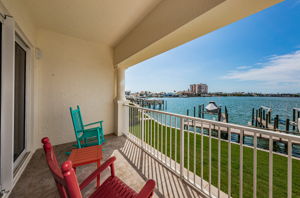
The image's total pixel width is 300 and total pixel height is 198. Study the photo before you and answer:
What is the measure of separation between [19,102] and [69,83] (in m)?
1.09

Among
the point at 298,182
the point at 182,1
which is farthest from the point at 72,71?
the point at 298,182

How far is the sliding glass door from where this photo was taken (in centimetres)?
192

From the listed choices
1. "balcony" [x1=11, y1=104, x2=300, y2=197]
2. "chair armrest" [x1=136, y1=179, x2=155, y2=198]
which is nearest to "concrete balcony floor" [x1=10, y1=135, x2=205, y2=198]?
"balcony" [x1=11, y1=104, x2=300, y2=197]

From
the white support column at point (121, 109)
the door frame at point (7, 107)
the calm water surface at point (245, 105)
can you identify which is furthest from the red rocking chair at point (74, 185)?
the calm water surface at point (245, 105)

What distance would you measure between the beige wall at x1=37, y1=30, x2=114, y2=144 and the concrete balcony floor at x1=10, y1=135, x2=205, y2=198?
0.71 m

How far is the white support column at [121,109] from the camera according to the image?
11.5ft

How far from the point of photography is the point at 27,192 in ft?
5.00

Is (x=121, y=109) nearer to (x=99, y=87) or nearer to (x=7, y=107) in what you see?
(x=99, y=87)

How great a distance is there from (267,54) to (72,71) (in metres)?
16.1

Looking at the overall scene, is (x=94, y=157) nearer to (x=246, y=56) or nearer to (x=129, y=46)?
(x=129, y=46)

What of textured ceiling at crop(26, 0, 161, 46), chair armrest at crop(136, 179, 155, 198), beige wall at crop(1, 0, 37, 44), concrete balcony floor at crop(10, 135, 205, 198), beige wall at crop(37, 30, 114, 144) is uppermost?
textured ceiling at crop(26, 0, 161, 46)

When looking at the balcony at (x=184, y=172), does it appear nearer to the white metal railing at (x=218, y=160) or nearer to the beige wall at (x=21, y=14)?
the white metal railing at (x=218, y=160)

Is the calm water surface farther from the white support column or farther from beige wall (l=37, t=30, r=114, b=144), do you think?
beige wall (l=37, t=30, r=114, b=144)

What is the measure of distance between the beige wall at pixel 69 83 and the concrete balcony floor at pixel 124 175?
0.71 meters
